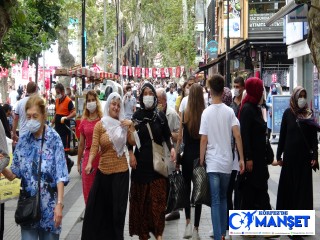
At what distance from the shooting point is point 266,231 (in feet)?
23.4

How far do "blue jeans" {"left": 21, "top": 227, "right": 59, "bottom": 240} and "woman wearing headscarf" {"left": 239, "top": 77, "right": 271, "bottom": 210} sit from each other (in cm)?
337

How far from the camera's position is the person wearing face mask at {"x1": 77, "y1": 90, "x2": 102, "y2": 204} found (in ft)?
32.8

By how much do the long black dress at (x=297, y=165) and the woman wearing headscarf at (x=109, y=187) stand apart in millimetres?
2042

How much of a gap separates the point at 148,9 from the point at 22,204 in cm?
6429

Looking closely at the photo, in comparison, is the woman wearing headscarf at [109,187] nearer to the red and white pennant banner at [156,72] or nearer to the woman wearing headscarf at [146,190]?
the woman wearing headscarf at [146,190]

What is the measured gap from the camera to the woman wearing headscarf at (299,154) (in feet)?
31.4

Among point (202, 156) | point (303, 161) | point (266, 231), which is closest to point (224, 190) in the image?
point (202, 156)

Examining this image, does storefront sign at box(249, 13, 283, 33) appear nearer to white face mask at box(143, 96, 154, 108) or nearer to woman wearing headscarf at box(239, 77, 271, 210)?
woman wearing headscarf at box(239, 77, 271, 210)

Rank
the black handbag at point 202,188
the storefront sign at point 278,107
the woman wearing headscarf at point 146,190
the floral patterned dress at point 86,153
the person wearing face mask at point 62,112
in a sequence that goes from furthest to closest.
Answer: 1. the storefront sign at point 278,107
2. the person wearing face mask at point 62,112
3. the floral patterned dress at point 86,153
4. the woman wearing headscarf at point 146,190
5. the black handbag at point 202,188

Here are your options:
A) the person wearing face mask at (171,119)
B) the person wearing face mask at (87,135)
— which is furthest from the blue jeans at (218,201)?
the person wearing face mask at (87,135)

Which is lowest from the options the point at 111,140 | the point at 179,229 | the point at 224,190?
the point at 179,229

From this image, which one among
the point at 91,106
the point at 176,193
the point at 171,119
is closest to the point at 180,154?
the point at 176,193

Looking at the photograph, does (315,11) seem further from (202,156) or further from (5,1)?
(5,1)

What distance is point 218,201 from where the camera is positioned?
8875 mm
